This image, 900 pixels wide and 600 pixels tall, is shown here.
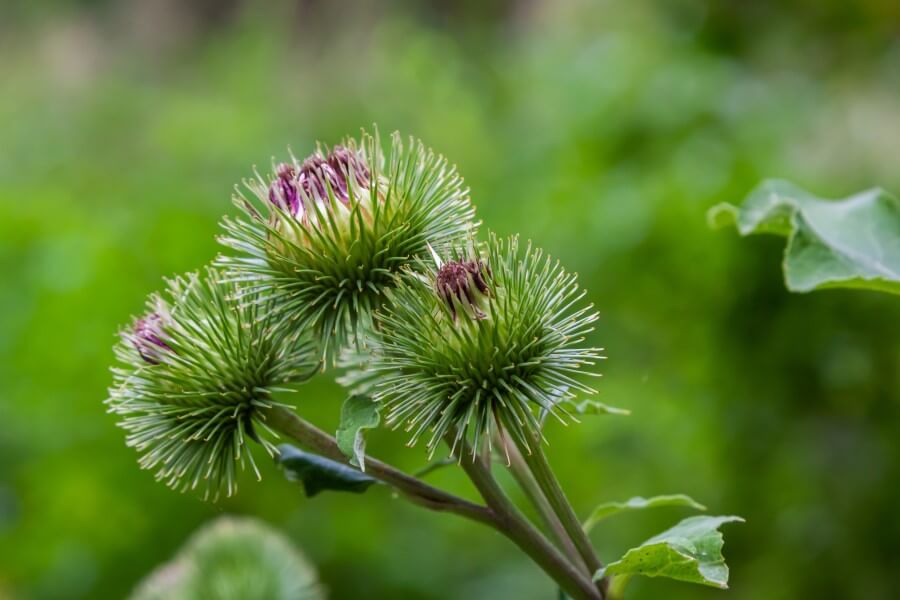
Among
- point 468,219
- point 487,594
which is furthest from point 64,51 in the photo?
point 468,219

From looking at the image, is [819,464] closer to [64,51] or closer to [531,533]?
[531,533]

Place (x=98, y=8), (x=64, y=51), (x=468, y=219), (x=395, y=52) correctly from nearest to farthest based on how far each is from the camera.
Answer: (x=468, y=219), (x=395, y=52), (x=64, y=51), (x=98, y=8)

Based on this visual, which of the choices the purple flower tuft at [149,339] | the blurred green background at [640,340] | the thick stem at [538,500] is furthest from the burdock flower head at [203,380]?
the blurred green background at [640,340]

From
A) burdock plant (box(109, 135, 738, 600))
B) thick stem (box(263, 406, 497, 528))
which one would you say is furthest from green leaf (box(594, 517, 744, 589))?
thick stem (box(263, 406, 497, 528))

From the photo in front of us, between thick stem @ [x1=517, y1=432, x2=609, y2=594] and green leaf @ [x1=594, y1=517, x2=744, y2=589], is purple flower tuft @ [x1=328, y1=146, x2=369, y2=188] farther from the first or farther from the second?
green leaf @ [x1=594, y1=517, x2=744, y2=589]

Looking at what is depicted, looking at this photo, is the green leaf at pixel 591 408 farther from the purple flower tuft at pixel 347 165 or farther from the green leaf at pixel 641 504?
the purple flower tuft at pixel 347 165

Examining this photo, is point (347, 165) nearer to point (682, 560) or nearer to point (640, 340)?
point (682, 560)
